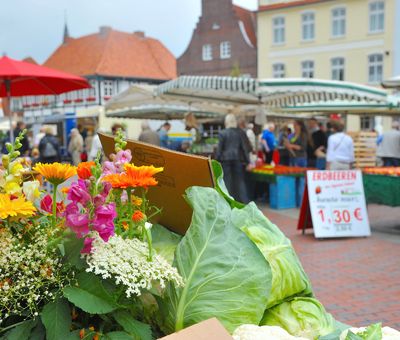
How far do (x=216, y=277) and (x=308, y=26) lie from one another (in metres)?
32.7

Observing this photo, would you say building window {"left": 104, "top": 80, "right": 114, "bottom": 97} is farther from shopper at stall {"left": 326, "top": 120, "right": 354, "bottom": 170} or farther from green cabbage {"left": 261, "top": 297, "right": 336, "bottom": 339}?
green cabbage {"left": 261, "top": 297, "right": 336, "bottom": 339}

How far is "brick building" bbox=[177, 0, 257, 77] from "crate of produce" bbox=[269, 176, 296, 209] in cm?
2726

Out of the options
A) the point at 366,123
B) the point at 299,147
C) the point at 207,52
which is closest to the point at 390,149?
the point at 299,147

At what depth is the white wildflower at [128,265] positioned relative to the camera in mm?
1169

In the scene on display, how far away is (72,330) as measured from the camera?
47.4 inches

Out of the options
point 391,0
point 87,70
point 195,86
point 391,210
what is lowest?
point 391,210

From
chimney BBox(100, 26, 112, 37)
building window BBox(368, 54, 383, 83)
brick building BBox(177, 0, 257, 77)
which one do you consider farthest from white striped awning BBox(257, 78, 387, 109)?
chimney BBox(100, 26, 112, 37)

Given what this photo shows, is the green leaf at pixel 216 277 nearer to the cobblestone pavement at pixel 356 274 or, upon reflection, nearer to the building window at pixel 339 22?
the cobblestone pavement at pixel 356 274

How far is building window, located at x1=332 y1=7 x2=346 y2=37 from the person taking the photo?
30578 mm

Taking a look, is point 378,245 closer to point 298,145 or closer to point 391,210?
point 391,210

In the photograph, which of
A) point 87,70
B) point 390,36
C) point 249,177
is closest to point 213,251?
point 249,177

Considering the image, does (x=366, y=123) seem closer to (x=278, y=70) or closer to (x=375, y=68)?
(x=375, y=68)

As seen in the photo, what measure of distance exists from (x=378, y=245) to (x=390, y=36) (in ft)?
83.6

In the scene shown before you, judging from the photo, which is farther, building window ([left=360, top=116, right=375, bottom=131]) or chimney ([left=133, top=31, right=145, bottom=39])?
chimney ([left=133, top=31, right=145, bottom=39])
